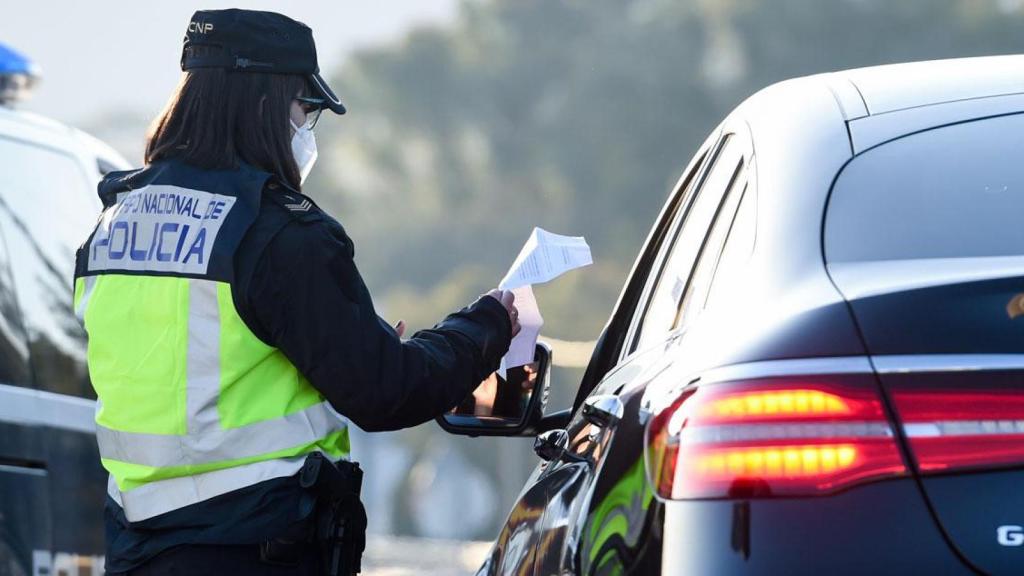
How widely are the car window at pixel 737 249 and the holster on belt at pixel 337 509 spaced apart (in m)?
0.92

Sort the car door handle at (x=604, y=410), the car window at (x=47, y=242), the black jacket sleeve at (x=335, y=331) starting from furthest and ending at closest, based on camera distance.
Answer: the car window at (x=47, y=242) → the black jacket sleeve at (x=335, y=331) → the car door handle at (x=604, y=410)

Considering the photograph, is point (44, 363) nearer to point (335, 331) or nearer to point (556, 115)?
point (335, 331)

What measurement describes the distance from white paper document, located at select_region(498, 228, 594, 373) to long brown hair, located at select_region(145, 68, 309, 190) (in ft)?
1.66

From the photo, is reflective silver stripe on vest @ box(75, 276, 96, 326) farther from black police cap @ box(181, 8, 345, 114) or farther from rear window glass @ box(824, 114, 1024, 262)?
rear window glass @ box(824, 114, 1024, 262)

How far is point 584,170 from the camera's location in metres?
46.2

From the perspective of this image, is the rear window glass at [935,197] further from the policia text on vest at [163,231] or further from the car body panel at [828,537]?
the policia text on vest at [163,231]

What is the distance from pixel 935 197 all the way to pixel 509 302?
4.21 ft

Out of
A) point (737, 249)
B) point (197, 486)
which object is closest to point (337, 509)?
point (197, 486)

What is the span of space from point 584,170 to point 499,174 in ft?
8.41

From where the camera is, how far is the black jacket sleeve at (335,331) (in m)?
3.13

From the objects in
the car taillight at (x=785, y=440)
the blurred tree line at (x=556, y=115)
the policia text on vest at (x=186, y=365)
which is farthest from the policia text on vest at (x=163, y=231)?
the blurred tree line at (x=556, y=115)

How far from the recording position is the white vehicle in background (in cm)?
467

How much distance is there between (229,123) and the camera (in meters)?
3.33

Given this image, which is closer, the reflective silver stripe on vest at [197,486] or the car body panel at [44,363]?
the reflective silver stripe on vest at [197,486]
